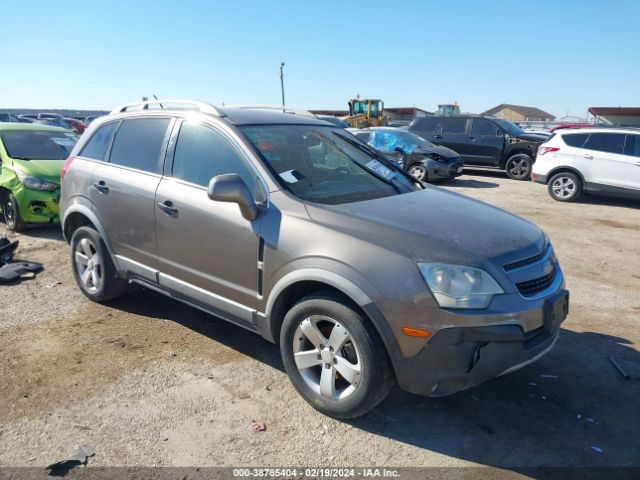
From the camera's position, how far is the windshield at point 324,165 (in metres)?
3.38

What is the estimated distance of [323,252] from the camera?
288 cm

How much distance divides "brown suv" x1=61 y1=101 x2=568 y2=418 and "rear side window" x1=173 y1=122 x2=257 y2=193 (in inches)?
0.5

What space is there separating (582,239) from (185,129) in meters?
6.47

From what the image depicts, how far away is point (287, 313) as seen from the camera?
3121 millimetres

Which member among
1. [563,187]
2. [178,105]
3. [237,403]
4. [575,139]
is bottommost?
[237,403]

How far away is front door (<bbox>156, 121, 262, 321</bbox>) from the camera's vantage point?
130 inches

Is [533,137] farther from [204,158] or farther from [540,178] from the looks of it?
[204,158]

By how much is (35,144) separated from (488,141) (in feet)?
39.8

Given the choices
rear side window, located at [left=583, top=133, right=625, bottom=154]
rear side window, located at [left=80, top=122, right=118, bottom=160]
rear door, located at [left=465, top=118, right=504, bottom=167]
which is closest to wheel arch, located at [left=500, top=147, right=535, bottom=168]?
rear door, located at [left=465, top=118, right=504, bottom=167]

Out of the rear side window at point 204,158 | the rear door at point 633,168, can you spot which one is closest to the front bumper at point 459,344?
the rear side window at point 204,158

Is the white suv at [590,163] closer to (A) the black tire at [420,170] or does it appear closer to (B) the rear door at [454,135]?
(A) the black tire at [420,170]

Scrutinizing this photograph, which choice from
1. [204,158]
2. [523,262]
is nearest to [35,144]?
[204,158]

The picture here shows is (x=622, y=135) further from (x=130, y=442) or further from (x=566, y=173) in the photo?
(x=130, y=442)

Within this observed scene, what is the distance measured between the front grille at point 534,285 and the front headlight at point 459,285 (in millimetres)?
214
